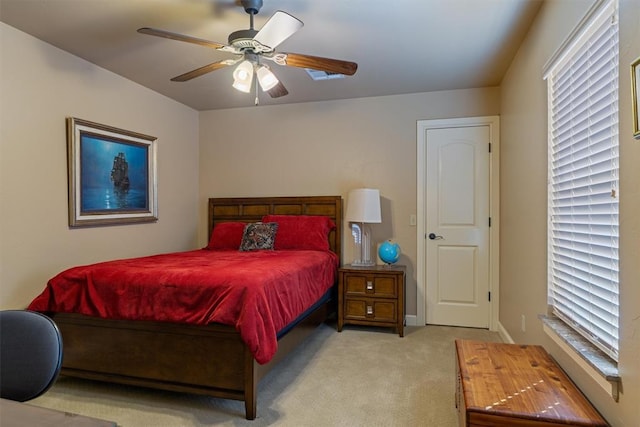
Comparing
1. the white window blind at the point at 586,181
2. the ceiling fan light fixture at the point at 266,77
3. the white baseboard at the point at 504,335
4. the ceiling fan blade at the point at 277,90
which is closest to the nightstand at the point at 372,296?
the white baseboard at the point at 504,335

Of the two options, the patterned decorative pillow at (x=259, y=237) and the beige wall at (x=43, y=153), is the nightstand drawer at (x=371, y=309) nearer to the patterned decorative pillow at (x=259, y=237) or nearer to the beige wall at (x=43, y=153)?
the patterned decorative pillow at (x=259, y=237)

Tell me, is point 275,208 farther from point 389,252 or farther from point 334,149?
point 389,252

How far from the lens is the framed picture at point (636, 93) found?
1211 millimetres

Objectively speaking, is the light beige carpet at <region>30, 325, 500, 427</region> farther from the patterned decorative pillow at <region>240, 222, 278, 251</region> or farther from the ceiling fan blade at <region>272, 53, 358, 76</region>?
the ceiling fan blade at <region>272, 53, 358, 76</region>

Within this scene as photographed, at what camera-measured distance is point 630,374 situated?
4.11 feet

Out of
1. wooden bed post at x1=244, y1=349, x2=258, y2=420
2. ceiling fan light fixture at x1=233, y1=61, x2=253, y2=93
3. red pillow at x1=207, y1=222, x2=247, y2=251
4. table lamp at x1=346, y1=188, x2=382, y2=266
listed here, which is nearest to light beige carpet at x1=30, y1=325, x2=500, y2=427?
wooden bed post at x1=244, y1=349, x2=258, y2=420

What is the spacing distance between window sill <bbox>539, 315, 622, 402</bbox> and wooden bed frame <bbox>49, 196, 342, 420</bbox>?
1.62 m

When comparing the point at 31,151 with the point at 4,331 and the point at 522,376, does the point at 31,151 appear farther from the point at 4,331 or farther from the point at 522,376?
the point at 522,376

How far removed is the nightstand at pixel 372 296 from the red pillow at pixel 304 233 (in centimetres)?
40

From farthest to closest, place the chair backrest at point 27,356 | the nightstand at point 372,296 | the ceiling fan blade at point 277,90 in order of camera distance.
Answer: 1. the nightstand at point 372,296
2. the ceiling fan blade at point 277,90
3. the chair backrest at point 27,356

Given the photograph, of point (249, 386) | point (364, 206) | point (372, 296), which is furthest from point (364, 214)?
point (249, 386)

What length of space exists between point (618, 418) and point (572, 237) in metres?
0.81

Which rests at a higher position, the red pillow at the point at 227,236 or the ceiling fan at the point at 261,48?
the ceiling fan at the point at 261,48

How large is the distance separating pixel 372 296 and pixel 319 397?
1.43m
